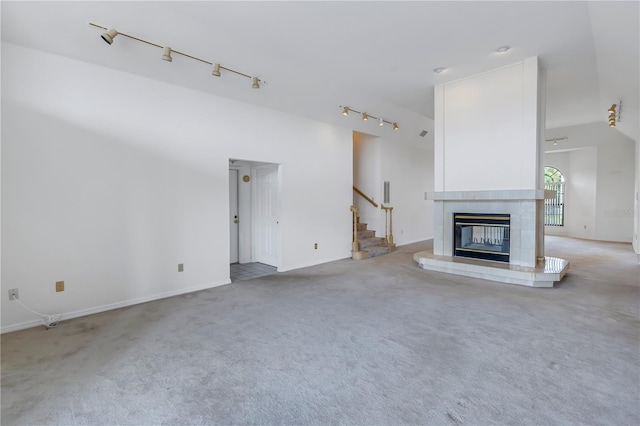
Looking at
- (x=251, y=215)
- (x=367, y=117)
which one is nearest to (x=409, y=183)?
(x=367, y=117)

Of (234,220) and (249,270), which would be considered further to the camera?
(234,220)

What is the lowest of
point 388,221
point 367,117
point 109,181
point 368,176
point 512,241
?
point 512,241

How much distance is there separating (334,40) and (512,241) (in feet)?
13.3

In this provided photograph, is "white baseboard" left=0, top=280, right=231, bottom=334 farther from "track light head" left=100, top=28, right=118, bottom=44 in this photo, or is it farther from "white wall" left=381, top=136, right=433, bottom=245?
"white wall" left=381, top=136, right=433, bottom=245

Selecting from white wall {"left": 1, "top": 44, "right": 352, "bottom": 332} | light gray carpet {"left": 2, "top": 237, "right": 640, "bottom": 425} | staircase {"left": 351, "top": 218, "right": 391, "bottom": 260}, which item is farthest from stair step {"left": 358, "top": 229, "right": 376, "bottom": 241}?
light gray carpet {"left": 2, "top": 237, "right": 640, "bottom": 425}

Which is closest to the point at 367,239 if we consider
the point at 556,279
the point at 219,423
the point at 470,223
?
the point at 470,223

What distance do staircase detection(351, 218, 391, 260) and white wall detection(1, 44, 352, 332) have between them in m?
2.96

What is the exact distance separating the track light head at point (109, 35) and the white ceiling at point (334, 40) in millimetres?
94

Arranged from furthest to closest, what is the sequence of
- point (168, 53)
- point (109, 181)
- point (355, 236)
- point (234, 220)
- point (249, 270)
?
point (355, 236), point (234, 220), point (249, 270), point (109, 181), point (168, 53)

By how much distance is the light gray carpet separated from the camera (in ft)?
6.23

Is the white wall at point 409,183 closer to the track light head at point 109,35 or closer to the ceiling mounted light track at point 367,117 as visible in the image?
the ceiling mounted light track at point 367,117

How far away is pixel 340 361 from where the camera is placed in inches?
97.8

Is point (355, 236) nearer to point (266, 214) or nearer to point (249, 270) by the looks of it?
point (266, 214)

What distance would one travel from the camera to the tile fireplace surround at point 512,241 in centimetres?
461
